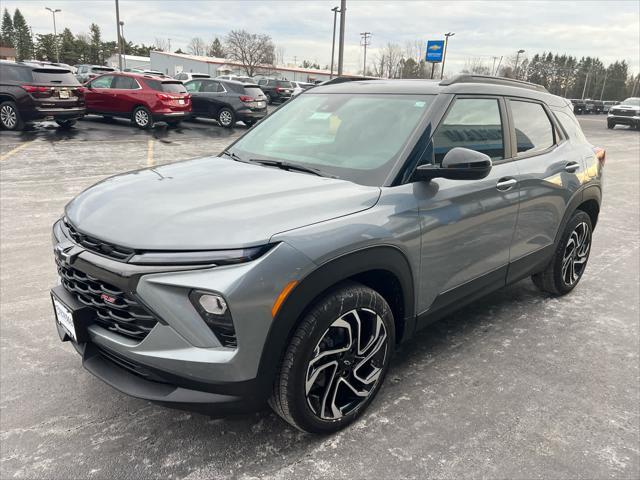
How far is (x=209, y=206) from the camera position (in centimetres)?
229

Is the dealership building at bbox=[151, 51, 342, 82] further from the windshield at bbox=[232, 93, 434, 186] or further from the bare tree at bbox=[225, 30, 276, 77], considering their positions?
the windshield at bbox=[232, 93, 434, 186]

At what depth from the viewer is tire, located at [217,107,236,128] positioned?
17944 millimetres

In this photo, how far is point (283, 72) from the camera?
78875mm

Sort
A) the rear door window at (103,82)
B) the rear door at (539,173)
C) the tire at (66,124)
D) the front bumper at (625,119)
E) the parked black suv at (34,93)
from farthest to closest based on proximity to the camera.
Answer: the front bumper at (625,119), the rear door window at (103,82), the tire at (66,124), the parked black suv at (34,93), the rear door at (539,173)

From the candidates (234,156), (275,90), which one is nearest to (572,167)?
(234,156)

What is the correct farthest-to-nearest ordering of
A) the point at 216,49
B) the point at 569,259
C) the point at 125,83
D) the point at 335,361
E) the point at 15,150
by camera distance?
the point at 216,49 → the point at 125,83 → the point at 15,150 → the point at 569,259 → the point at 335,361

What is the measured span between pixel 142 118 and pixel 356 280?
15.2m

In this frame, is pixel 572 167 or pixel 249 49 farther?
pixel 249 49

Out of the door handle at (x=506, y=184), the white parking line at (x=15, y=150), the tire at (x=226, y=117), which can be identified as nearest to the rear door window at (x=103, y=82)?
the tire at (x=226, y=117)

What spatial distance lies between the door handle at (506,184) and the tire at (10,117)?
13947 millimetres

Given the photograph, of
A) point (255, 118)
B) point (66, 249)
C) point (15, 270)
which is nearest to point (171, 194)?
point (66, 249)

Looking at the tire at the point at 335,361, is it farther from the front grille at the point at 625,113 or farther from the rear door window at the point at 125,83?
the front grille at the point at 625,113

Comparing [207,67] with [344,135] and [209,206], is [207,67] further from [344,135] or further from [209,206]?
[209,206]

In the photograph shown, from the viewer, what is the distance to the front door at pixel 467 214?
2768mm
